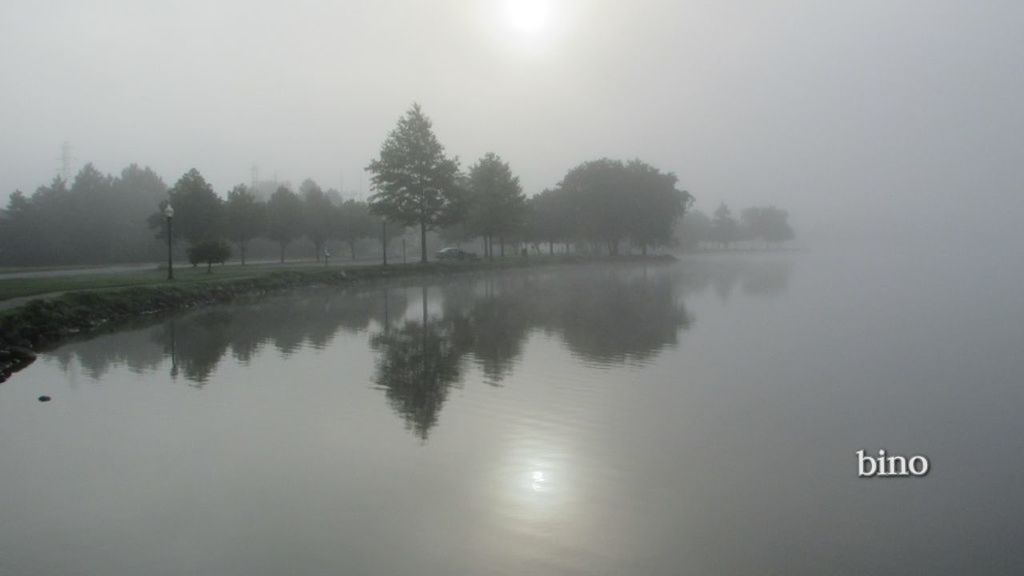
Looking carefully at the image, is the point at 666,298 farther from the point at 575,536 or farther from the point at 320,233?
the point at 320,233

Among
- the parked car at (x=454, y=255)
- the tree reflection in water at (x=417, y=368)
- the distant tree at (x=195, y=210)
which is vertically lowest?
the tree reflection in water at (x=417, y=368)

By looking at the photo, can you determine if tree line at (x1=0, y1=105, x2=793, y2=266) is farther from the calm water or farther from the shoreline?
the calm water

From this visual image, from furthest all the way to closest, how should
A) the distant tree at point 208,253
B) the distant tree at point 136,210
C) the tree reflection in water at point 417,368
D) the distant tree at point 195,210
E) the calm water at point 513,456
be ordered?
the distant tree at point 136,210, the distant tree at point 195,210, the distant tree at point 208,253, the tree reflection in water at point 417,368, the calm water at point 513,456

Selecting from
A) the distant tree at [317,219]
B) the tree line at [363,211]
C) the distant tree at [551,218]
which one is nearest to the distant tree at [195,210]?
the tree line at [363,211]

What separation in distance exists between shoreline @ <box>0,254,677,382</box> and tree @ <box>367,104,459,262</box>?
6.64 meters

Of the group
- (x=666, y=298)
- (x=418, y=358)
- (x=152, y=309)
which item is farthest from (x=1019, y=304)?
(x=152, y=309)

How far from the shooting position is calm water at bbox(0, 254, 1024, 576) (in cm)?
610

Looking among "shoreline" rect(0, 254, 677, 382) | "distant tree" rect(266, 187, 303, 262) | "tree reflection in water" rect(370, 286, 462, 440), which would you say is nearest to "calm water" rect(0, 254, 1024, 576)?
"tree reflection in water" rect(370, 286, 462, 440)

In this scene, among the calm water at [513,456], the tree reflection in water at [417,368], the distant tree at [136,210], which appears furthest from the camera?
the distant tree at [136,210]

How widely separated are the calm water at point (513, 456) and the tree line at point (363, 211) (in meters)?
26.0

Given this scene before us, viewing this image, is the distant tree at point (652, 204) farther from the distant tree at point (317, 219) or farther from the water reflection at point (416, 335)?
the water reflection at point (416, 335)

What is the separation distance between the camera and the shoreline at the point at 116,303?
17147mm

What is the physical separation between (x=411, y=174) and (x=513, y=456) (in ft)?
145

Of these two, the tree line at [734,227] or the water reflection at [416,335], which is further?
the tree line at [734,227]
